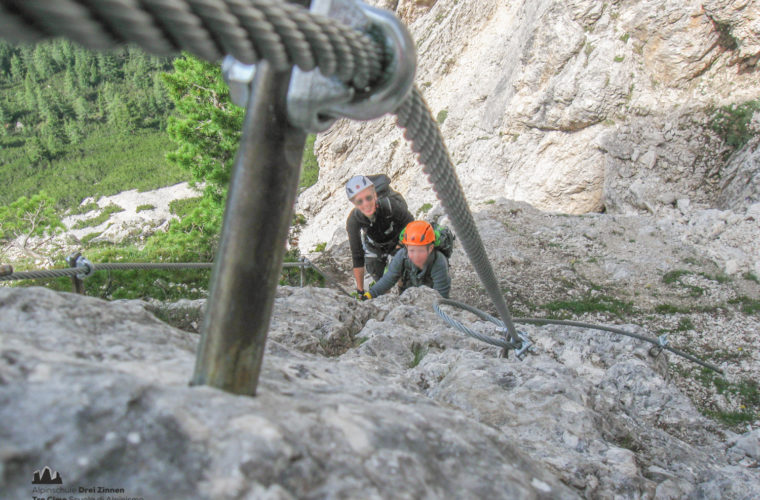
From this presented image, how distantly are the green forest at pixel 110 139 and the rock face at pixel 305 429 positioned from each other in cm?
909

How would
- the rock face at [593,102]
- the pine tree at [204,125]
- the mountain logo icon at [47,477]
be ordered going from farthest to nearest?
the pine tree at [204,125] < the rock face at [593,102] < the mountain logo icon at [47,477]

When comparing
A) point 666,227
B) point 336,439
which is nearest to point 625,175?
point 666,227

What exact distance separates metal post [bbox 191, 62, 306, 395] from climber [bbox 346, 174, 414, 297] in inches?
212

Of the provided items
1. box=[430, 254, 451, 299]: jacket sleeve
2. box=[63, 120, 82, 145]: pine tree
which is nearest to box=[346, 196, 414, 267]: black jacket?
box=[430, 254, 451, 299]: jacket sleeve

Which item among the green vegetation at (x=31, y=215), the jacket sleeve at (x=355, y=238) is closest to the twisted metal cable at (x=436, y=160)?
the jacket sleeve at (x=355, y=238)

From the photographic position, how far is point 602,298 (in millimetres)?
8922

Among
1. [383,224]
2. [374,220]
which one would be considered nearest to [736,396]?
[383,224]

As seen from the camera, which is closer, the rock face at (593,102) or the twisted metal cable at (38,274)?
the twisted metal cable at (38,274)

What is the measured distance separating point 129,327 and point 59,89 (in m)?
109

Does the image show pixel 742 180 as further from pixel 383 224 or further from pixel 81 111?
pixel 81 111

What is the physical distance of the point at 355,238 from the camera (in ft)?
24.7

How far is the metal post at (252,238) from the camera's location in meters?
1.21

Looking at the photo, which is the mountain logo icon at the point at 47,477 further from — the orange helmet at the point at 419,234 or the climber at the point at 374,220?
the climber at the point at 374,220

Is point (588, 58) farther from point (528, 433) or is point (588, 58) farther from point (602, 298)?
point (528, 433)
